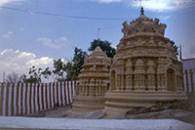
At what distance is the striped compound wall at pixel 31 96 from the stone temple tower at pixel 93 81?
0.62 meters

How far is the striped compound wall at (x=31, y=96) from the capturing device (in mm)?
7289

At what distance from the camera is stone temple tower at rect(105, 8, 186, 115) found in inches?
251

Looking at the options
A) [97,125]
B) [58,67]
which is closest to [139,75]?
[58,67]

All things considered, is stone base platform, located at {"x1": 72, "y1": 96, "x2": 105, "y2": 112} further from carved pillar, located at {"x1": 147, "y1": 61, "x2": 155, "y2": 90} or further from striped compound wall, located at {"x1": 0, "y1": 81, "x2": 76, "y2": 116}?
carved pillar, located at {"x1": 147, "y1": 61, "x2": 155, "y2": 90}

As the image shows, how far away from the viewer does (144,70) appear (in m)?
6.66

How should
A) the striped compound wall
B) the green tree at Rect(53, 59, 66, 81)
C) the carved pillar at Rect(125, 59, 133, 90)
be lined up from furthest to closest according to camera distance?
the striped compound wall
the carved pillar at Rect(125, 59, 133, 90)
the green tree at Rect(53, 59, 66, 81)

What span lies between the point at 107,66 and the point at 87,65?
811 mm

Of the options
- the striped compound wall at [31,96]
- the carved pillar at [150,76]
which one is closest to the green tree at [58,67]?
the striped compound wall at [31,96]

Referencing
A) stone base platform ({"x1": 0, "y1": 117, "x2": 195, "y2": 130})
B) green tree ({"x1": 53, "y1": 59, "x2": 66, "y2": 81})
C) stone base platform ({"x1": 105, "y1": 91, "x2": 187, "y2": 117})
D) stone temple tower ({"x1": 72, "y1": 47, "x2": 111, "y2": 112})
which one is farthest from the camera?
stone temple tower ({"x1": 72, "y1": 47, "x2": 111, "y2": 112})

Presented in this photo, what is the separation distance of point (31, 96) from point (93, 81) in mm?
2710

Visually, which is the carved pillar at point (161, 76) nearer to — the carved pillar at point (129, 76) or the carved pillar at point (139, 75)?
the carved pillar at point (139, 75)

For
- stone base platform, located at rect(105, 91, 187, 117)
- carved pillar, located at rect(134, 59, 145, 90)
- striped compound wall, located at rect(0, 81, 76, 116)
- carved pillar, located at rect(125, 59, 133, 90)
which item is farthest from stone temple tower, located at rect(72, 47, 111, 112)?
carved pillar, located at rect(134, 59, 145, 90)

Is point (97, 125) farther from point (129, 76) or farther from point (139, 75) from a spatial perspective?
point (129, 76)

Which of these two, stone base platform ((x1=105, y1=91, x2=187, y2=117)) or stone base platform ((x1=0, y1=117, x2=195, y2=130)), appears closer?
stone base platform ((x1=0, y1=117, x2=195, y2=130))
